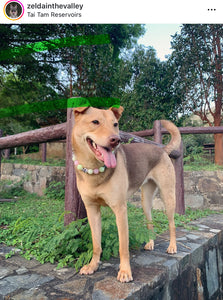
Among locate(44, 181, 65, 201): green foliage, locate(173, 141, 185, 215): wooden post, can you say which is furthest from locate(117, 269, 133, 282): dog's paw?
locate(44, 181, 65, 201): green foliage

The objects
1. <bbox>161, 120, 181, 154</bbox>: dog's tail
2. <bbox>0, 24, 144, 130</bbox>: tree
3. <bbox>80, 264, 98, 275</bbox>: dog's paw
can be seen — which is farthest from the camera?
<bbox>0, 24, 144, 130</bbox>: tree

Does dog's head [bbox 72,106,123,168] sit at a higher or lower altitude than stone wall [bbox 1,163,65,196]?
higher

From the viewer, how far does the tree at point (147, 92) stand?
355 inches

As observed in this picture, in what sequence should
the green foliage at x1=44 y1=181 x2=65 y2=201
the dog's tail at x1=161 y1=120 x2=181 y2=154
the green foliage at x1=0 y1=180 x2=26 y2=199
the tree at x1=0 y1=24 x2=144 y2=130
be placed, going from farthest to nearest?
the tree at x1=0 y1=24 x2=144 y2=130, the green foliage at x1=0 y1=180 x2=26 y2=199, the green foliage at x1=44 y1=181 x2=65 y2=201, the dog's tail at x1=161 y1=120 x2=181 y2=154

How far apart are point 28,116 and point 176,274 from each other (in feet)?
35.9

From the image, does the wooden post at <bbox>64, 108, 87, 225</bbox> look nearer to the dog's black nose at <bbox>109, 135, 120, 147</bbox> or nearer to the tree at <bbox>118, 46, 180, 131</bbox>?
the dog's black nose at <bbox>109, 135, 120, 147</bbox>

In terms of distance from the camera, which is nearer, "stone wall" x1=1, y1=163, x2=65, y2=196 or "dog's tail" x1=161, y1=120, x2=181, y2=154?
"dog's tail" x1=161, y1=120, x2=181, y2=154

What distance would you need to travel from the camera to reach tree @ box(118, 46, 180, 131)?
902 cm

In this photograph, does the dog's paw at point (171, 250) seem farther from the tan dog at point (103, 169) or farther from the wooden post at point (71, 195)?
the wooden post at point (71, 195)

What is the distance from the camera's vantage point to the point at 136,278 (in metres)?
1.85

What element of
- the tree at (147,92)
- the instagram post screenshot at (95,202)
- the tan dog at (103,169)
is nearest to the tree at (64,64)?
the instagram post screenshot at (95,202)
